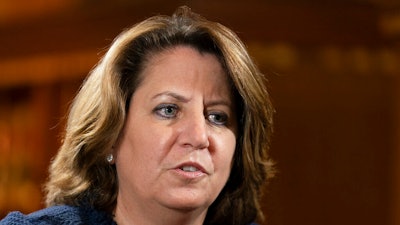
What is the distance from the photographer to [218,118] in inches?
72.1

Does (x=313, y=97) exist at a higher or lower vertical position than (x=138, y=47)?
lower

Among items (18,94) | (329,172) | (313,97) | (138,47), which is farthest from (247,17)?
(138,47)

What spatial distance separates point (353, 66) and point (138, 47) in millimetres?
1955

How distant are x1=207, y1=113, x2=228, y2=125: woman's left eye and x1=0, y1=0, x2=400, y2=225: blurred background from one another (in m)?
1.61

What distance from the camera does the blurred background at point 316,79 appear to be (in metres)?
3.53

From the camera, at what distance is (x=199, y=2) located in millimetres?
3238

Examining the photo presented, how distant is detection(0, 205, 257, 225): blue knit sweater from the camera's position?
180 centimetres

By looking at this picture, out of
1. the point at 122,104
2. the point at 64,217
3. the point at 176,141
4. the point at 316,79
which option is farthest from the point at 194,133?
the point at 316,79

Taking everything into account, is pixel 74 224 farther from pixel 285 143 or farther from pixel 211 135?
pixel 285 143

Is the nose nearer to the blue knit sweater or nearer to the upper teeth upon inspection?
the upper teeth

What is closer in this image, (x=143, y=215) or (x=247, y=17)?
(x=143, y=215)

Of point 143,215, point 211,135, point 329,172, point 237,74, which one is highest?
point 237,74

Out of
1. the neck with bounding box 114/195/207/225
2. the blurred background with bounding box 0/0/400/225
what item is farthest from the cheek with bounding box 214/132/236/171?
the blurred background with bounding box 0/0/400/225

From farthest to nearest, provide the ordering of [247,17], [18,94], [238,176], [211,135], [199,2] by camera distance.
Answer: [18,94] < [247,17] < [199,2] < [238,176] < [211,135]
